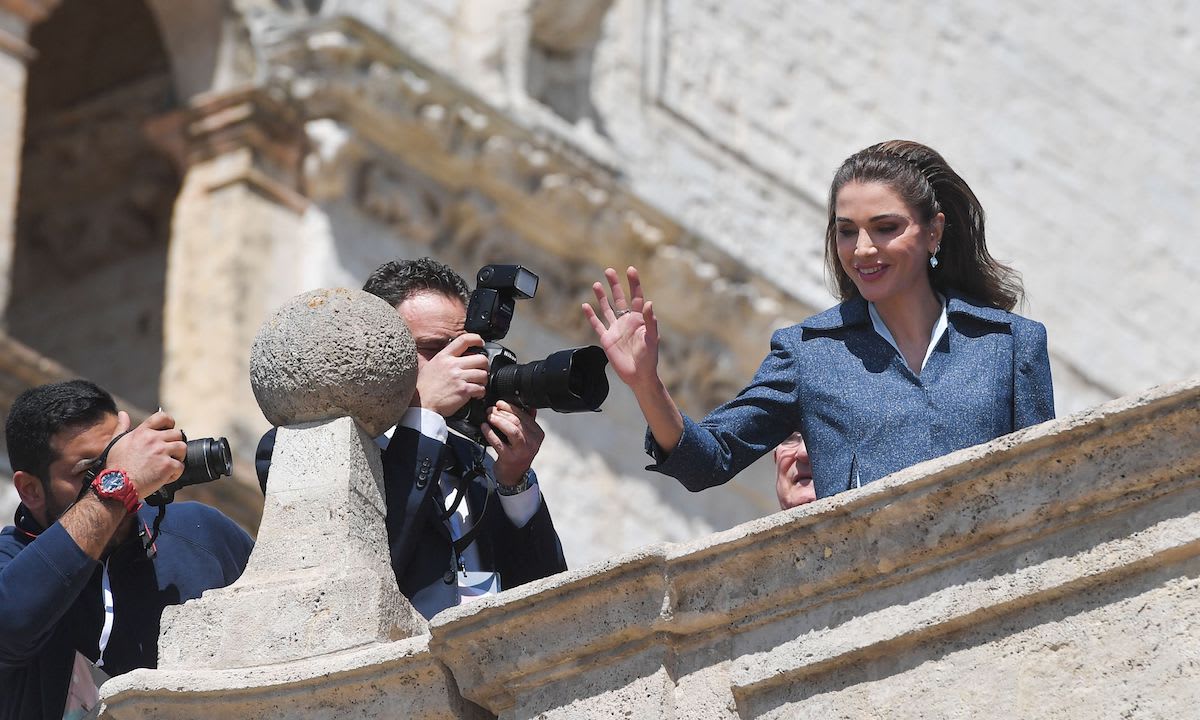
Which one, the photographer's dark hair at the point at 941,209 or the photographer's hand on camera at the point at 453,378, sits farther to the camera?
the photographer's hand on camera at the point at 453,378

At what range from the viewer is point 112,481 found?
391 centimetres

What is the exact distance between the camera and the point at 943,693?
3369mm

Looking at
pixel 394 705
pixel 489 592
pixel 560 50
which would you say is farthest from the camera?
pixel 560 50

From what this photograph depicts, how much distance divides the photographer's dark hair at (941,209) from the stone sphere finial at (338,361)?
0.76 m

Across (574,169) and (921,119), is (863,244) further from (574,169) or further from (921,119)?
(921,119)

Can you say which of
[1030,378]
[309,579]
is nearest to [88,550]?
[309,579]

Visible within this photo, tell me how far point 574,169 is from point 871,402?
5559 mm

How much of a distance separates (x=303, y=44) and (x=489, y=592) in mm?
4787

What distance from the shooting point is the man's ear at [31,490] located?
4199 millimetres

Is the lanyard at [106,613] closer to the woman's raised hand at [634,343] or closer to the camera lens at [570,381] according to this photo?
the camera lens at [570,381]

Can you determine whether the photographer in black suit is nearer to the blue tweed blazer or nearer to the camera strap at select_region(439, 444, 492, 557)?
the camera strap at select_region(439, 444, 492, 557)

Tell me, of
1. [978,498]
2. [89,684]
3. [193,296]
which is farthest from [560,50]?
[978,498]

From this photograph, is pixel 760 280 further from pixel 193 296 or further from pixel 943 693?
pixel 943 693

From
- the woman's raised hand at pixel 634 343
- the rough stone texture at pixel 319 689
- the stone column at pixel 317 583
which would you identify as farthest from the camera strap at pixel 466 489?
the woman's raised hand at pixel 634 343
